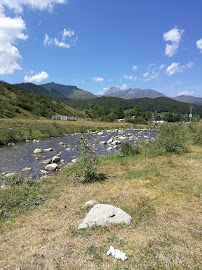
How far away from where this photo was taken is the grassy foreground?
3973 mm

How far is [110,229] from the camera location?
5.15 m

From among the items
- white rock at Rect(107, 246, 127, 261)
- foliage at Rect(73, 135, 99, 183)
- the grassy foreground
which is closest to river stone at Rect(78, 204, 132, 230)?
the grassy foreground

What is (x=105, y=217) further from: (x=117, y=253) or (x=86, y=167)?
(x=86, y=167)

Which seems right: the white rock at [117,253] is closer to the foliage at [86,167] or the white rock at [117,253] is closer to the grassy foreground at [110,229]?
the grassy foreground at [110,229]

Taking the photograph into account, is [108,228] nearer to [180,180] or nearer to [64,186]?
[64,186]

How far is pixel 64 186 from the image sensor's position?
30.0 ft

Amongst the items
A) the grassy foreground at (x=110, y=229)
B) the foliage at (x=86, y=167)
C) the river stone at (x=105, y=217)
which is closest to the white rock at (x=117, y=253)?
the grassy foreground at (x=110, y=229)

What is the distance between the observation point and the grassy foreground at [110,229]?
156 inches

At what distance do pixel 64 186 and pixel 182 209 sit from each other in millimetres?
5565

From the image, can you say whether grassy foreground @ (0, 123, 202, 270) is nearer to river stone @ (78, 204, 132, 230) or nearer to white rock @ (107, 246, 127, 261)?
white rock @ (107, 246, 127, 261)

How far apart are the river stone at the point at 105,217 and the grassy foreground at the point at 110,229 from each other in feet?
0.67

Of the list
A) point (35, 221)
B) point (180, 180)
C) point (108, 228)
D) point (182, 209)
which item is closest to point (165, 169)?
point (180, 180)

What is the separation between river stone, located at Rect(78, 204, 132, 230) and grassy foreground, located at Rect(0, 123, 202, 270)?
0.67 feet

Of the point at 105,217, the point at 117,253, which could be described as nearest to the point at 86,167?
the point at 105,217
